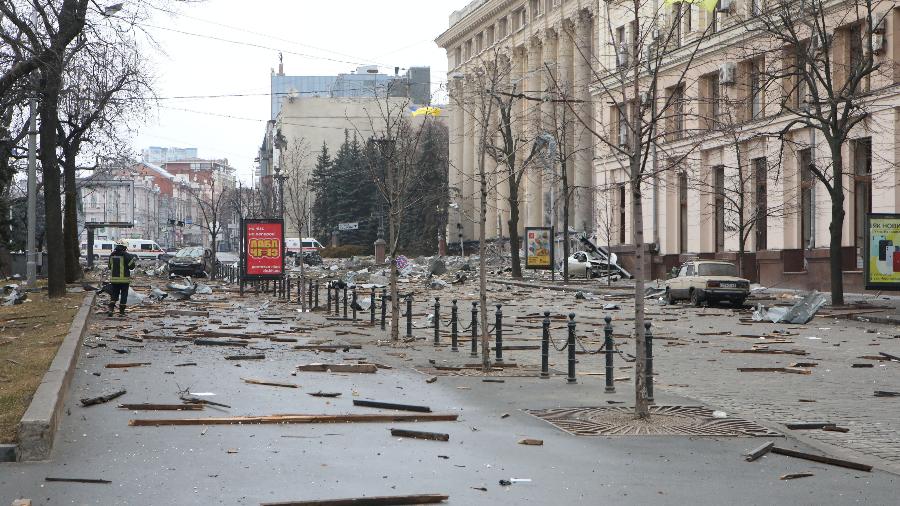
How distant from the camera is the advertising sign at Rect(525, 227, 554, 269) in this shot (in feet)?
171

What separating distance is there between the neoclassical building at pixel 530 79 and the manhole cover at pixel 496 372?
42.7 meters

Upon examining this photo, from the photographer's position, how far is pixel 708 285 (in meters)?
33.8

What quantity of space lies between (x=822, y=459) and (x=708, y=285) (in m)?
25.2

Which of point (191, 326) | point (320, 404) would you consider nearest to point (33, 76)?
point (191, 326)

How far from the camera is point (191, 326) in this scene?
24.3 metres

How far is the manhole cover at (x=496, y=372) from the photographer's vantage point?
613 inches

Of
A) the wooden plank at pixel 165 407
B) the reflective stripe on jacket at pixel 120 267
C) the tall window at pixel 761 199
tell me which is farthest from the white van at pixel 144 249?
the wooden plank at pixel 165 407

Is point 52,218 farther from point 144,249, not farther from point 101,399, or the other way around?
point 144,249

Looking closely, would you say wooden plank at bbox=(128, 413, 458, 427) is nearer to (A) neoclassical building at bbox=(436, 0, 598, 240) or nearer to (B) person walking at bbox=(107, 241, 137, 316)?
(B) person walking at bbox=(107, 241, 137, 316)

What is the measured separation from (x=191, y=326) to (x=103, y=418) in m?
13.6

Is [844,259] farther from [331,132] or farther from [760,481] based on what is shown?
[331,132]

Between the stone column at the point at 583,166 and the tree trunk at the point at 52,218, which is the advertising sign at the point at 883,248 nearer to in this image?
the tree trunk at the point at 52,218

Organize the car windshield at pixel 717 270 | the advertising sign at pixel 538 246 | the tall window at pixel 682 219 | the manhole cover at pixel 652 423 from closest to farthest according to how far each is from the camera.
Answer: the manhole cover at pixel 652 423 → the car windshield at pixel 717 270 → the advertising sign at pixel 538 246 → the tall window at pixel 682 219

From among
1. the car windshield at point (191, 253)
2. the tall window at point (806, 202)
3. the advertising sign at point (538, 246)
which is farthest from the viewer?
the car windshield at point (191, 253)
